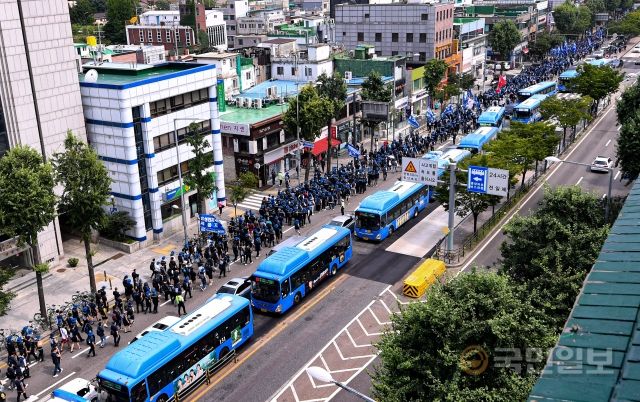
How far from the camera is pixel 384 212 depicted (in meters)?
44.4

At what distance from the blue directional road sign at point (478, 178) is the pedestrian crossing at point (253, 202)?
21.6m

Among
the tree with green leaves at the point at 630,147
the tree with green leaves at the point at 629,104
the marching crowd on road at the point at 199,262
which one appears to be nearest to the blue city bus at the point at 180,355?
the marching crowd on road at the point at 199,262

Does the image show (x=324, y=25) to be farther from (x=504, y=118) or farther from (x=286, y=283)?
(x=286, y=283)

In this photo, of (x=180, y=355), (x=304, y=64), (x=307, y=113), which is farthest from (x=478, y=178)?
(x=304, y=64)

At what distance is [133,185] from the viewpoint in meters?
43.9

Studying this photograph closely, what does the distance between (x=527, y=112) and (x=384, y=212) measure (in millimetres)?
38266

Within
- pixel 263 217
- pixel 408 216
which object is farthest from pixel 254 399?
pixel 408 216

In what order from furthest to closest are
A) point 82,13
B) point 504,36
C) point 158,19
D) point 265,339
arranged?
point 82,13 < point 158,19 < point 504,36 < point 265,339

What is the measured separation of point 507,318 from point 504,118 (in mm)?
67253

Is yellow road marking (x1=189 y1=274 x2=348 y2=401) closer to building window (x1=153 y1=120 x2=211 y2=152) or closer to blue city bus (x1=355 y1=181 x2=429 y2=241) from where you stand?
blue city bus (x1=355 y1=181 x2=429 y2=241)

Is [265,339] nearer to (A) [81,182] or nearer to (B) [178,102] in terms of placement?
(A) [81,182]

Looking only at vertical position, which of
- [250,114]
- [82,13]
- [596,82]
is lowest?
[250,114]

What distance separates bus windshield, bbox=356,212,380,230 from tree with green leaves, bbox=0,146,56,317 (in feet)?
→ 70.2

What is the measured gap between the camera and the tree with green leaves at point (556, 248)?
23.5 metres
